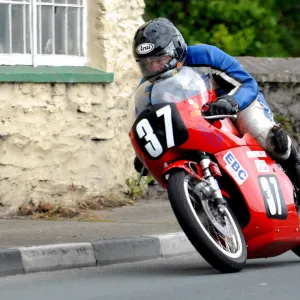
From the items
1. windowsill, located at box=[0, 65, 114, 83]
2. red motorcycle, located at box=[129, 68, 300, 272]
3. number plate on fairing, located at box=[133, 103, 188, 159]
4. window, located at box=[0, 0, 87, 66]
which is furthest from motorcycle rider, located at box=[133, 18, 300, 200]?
window, located at box=[0, 0, 87, 66]

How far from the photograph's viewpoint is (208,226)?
25.3ft

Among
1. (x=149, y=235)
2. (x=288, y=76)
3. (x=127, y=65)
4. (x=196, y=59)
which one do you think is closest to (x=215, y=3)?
(x=288, y=76)

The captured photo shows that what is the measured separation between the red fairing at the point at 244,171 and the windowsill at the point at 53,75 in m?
3.23

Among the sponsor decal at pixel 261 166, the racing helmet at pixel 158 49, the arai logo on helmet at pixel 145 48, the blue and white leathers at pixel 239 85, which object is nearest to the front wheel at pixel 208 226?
the sponsor decal at pixel 261 166

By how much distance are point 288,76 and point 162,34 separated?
5544 millimetres

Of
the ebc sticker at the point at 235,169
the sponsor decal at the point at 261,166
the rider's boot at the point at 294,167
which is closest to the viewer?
the ebc sticker at the point at 235,169

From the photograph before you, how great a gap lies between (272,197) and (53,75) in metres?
3.95

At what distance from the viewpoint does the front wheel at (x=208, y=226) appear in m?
7.45

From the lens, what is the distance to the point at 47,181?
1141 cm

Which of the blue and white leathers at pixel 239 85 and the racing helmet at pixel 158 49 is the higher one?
the racing helmet at pixel 158 49

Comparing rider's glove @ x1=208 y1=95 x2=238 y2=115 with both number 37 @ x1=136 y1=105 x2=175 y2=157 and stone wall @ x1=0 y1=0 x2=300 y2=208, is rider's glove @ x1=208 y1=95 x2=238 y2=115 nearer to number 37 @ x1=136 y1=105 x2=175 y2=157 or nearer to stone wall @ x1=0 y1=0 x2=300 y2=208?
number 37 @ x1=136 y1=105 x2=175 y2=157

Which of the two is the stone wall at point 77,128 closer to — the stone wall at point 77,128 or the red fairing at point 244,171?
the stone wall at point 77,128

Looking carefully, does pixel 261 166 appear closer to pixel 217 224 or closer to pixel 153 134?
pixel 217 224

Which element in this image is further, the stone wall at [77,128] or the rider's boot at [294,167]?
Answer: the stone wall at [77,128]
